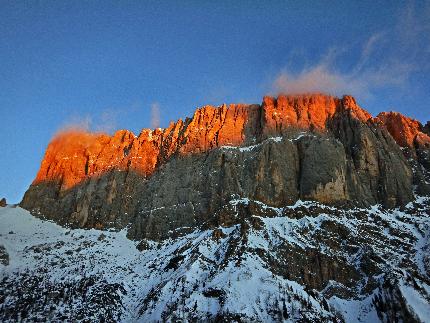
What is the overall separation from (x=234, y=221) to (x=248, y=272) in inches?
742

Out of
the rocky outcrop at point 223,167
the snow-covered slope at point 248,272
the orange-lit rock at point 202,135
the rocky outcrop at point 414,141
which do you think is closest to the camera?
the snow-covered slope at point 248,272

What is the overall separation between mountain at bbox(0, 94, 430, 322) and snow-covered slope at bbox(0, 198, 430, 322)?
28cm

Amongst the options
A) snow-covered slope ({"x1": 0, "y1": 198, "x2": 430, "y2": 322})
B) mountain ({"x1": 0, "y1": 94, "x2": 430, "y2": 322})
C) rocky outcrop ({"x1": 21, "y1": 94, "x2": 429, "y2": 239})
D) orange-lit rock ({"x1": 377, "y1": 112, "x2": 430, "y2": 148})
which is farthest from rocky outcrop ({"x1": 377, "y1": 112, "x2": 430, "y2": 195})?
snow-covered slope ({"x1": 0, "y1": 198, "x2": 430, "y2": 322})

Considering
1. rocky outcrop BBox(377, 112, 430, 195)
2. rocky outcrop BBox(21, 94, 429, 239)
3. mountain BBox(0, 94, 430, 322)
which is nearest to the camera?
mountain BBox(0, 94, 430, 322)

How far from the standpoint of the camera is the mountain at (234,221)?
84312 millimetres

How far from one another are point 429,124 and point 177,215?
71384 mm

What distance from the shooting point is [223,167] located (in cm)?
11862

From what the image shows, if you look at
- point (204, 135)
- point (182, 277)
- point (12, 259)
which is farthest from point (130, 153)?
point (182, 277)

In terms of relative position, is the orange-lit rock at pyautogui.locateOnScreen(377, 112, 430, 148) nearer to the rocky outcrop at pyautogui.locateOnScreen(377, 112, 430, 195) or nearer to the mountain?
the rocky outcrop at pyautogui.locateOnScreen(377, 112, 430, 195)

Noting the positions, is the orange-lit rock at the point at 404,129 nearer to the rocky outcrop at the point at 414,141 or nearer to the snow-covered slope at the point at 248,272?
the rocky outcrop at the point at 414,141

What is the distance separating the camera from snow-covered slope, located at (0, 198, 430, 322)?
266ft

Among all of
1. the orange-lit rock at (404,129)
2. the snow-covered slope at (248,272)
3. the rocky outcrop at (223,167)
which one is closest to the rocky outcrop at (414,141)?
the orange-lit rock at (404,129)

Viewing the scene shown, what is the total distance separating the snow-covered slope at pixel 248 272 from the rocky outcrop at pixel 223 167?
5385 millimetres

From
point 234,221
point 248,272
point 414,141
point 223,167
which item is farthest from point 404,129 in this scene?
point 248,272
